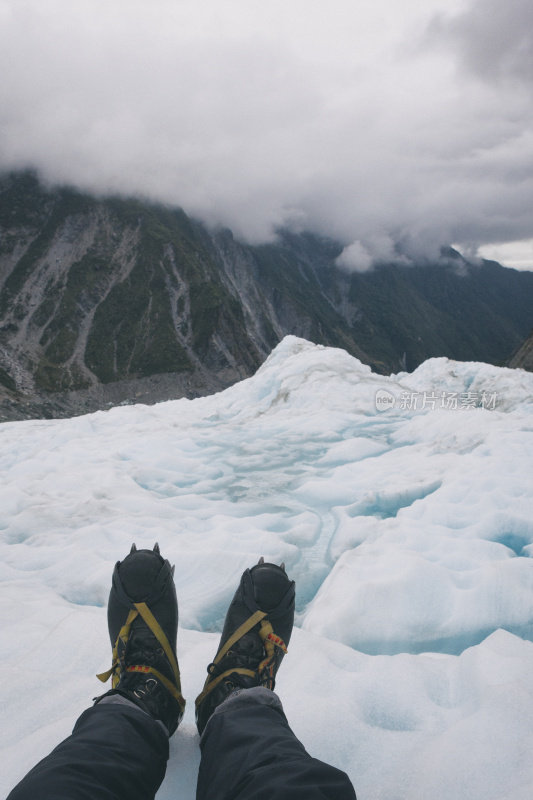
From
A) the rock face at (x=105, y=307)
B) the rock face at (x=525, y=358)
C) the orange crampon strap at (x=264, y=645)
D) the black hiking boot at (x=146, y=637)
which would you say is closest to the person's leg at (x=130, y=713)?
the black hiking boot at (x=146, y=637)

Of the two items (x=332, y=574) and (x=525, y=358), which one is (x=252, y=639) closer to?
(x=332, y=574)

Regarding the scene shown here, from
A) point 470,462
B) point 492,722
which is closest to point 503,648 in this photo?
point 492,722

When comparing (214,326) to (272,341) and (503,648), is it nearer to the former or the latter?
(272,341)

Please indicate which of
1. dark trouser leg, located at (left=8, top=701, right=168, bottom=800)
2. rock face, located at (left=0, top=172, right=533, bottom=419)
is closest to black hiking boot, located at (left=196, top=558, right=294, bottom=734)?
dark trouser leg, located at (left=8, top=701, right=168, bottom=800)

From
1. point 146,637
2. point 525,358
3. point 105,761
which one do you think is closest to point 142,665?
point 146,637

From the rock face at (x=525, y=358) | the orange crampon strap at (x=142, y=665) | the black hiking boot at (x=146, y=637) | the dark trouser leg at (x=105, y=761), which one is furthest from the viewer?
the rock face at (x=525, y=358)

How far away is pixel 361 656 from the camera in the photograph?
3092 mm

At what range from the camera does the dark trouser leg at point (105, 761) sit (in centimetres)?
154

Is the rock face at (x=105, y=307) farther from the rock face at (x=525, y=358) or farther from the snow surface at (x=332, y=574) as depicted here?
the snow surface at (x=332, y=574)

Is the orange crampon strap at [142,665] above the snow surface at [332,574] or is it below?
above

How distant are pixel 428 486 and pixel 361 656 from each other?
12.1 ft

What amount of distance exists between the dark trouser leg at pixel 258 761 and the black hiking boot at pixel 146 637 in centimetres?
41

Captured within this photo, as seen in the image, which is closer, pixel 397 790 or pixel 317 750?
pixel 397 790

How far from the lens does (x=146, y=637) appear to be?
9.35ft
